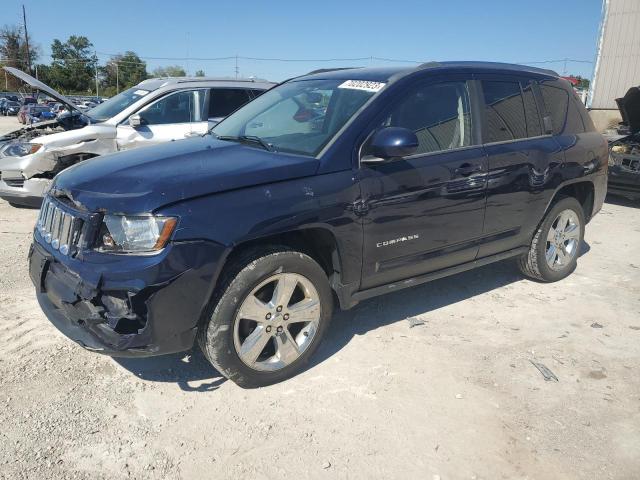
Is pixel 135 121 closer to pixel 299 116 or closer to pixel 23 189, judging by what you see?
pixel 23 189

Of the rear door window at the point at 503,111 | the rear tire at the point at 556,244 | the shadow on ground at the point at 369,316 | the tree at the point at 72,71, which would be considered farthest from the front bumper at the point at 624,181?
the tree at the point at 72,71

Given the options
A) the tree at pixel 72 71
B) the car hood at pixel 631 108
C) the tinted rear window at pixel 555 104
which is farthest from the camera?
the tree at pixel 72 71

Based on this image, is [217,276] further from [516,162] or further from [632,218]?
[632,218]

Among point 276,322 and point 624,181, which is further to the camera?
point 624,181

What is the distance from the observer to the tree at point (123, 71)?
84.2 meters

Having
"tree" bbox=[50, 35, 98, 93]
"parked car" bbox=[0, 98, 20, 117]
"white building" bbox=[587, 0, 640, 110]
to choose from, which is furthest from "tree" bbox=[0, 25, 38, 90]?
"white building" bbox=[587, 0, 640, 110]

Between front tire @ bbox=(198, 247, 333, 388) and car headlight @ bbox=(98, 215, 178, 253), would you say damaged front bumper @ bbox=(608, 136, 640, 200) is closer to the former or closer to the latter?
front tire @ bbox=(198, 247, 333, 388)

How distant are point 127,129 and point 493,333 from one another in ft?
17.8

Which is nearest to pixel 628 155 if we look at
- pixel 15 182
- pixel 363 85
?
pixel 363 85

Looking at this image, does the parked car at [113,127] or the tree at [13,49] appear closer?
the parked car at [113,127]

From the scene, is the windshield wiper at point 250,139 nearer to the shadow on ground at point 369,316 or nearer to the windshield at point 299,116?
the windshield at point 299,116

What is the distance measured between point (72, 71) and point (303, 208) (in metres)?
84.3

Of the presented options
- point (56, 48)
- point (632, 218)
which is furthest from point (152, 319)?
point (56, 48)

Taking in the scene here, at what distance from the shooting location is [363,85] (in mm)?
3641
